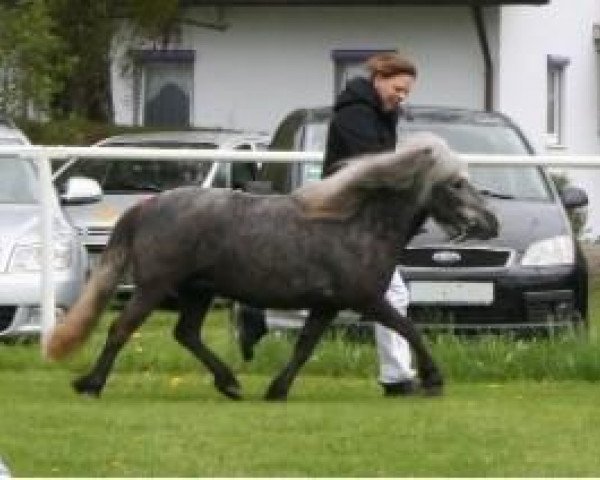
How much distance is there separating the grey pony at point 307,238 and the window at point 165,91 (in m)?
21.9

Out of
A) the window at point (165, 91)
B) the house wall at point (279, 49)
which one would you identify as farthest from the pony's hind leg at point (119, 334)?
the window at point (165, 91)

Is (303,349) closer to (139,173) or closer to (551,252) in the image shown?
(551,252)

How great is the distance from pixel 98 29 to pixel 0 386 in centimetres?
1633

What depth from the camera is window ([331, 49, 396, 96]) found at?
32.8 metres

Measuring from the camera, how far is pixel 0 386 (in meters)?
12.2

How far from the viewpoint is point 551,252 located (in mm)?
14461

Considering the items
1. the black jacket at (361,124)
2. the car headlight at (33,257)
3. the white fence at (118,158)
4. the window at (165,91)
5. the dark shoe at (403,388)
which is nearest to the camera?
the black jacket at (361,124)

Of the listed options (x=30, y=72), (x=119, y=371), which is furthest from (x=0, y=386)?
(x=30, y=72)

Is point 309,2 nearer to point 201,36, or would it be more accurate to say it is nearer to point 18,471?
point 201,36

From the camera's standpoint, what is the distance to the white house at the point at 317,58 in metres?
32.2

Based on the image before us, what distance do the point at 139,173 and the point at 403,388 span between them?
4573 mm

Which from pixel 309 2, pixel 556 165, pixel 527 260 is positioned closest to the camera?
pixel 556 165

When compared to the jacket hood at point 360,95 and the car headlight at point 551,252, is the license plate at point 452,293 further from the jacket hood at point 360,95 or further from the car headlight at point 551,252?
the jacket hood at point 360,95

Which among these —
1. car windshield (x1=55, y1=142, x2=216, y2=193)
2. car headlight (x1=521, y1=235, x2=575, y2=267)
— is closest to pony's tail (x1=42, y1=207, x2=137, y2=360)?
car windshield (x1=55, y1=142, x2=216, y2=193)
